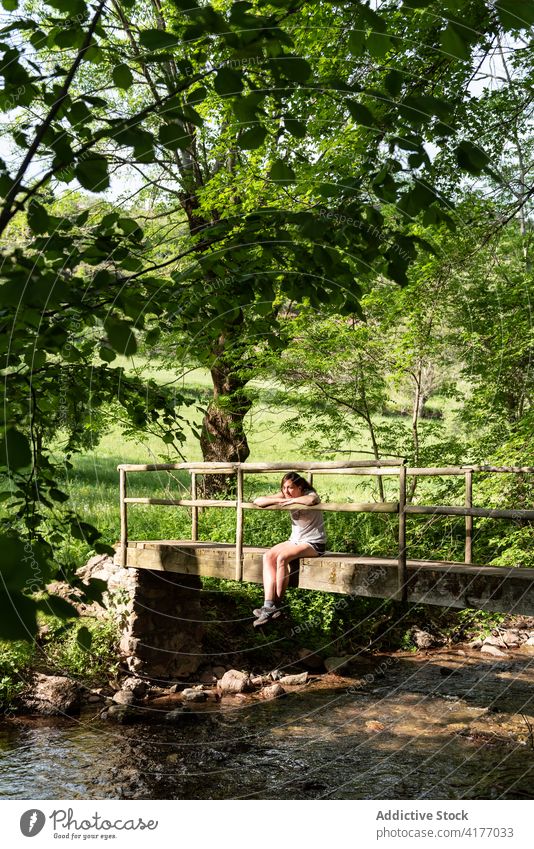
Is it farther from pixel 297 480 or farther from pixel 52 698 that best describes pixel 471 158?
pixel 52 698

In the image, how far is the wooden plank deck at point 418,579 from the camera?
5.61 metres

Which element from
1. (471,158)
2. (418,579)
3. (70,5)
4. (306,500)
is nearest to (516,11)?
(471,158)

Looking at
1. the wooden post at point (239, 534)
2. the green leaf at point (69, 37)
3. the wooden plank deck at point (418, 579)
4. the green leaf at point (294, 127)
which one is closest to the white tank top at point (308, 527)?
the wooden plank deck at point (418, 579)

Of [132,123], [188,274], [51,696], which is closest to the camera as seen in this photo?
[132,123]

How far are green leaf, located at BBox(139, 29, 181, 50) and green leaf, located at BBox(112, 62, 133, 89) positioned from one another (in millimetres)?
141

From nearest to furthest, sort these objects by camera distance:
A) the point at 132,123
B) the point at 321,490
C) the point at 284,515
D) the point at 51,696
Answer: the point at 132,123
the point at 51,696
the point at 284,515
the point at 321,490

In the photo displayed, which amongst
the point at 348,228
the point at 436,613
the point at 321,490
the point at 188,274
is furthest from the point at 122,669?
the point at 348,228

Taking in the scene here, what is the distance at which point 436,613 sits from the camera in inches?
476

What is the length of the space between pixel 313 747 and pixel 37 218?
260 inches

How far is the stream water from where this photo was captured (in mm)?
6797

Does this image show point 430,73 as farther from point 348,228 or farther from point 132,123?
point 132,123

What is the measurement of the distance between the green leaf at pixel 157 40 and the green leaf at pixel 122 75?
141 millimetres

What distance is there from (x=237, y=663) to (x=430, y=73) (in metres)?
7.31

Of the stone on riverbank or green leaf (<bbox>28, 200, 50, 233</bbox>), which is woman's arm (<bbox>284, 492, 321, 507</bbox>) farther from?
green leaf (<bbox>28, 200, 50, 233</bbox>)
